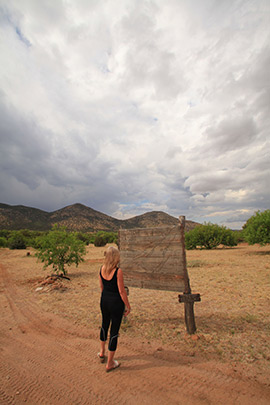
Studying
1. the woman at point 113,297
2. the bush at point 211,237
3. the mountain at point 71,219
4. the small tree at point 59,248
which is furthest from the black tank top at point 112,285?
the mountain at point 71,219

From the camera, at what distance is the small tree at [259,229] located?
1773 cm

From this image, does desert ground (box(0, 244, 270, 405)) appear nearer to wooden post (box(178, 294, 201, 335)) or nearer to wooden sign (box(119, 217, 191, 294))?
wooden post (box(178, 294, 201, 335))

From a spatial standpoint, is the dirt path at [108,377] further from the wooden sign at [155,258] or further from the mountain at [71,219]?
the mountain at [71,219]

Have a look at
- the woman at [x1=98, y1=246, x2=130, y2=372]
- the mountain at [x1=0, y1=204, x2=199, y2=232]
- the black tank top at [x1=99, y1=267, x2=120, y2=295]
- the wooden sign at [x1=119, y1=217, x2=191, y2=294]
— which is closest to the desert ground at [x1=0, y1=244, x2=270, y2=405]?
the woman at [x1=98, y1=246, x2=130, y2=372]

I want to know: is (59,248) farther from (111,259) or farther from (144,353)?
(111,259)

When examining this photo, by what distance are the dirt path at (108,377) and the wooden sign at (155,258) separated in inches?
50.5

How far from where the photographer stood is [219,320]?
535 cm

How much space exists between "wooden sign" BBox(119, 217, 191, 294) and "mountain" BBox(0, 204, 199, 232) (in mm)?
70823

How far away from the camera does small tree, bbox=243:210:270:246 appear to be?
1773 cm

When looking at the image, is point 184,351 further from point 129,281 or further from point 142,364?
point 129,281

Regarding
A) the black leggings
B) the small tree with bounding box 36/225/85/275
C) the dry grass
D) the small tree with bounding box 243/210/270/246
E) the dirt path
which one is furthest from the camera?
the small tree with bounding box 243/210/270/246

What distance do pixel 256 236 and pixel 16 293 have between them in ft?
58.8

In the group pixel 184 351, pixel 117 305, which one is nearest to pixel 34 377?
pixel 117 305

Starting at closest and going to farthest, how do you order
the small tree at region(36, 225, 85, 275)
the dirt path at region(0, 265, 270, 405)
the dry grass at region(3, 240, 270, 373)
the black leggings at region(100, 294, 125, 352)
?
the dirt path at region(0, 265, 270, 405), the black leggings at region(100, 294, 125, 352), the dry grass at region(3, 240, 270, 373), the small tree at region(36, 225, 85, 275)
